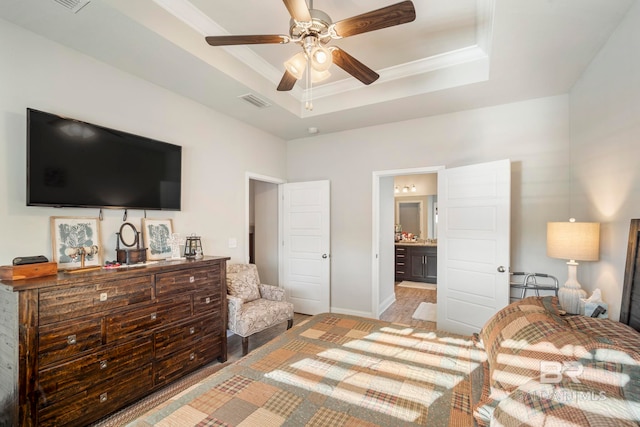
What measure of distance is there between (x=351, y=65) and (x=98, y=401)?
2.91 m

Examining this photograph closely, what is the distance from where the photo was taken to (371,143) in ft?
13.8

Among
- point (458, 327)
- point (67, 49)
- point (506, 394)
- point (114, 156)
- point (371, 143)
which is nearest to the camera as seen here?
point (506, 394)

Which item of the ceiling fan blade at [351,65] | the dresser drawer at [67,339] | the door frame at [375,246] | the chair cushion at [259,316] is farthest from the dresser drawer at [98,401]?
the door frame at [375,246]

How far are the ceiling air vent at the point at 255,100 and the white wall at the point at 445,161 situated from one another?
Answer: 1.36 metres

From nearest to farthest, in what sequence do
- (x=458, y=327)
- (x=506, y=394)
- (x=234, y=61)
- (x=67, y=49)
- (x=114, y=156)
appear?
(x=506, y=394), (x=67, y=49), (x=114, y=156), (x=234, y=61), (x=458, y=327)

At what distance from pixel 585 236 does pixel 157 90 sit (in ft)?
13.1

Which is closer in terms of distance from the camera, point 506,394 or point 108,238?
point 506,394

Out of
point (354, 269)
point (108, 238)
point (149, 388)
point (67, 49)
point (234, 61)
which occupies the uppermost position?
point (234, 61)

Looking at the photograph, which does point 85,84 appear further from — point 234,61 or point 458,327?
point 458,327

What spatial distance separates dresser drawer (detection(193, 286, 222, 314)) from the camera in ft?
8.74

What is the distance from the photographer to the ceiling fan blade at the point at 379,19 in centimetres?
157

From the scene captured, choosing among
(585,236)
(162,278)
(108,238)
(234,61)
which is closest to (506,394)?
(585,236)

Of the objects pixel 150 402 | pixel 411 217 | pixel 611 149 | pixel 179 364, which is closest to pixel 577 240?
pixel 611 149

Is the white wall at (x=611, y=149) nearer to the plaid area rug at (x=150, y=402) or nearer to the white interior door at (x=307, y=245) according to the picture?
the white interior door at (x=307, y=245)
